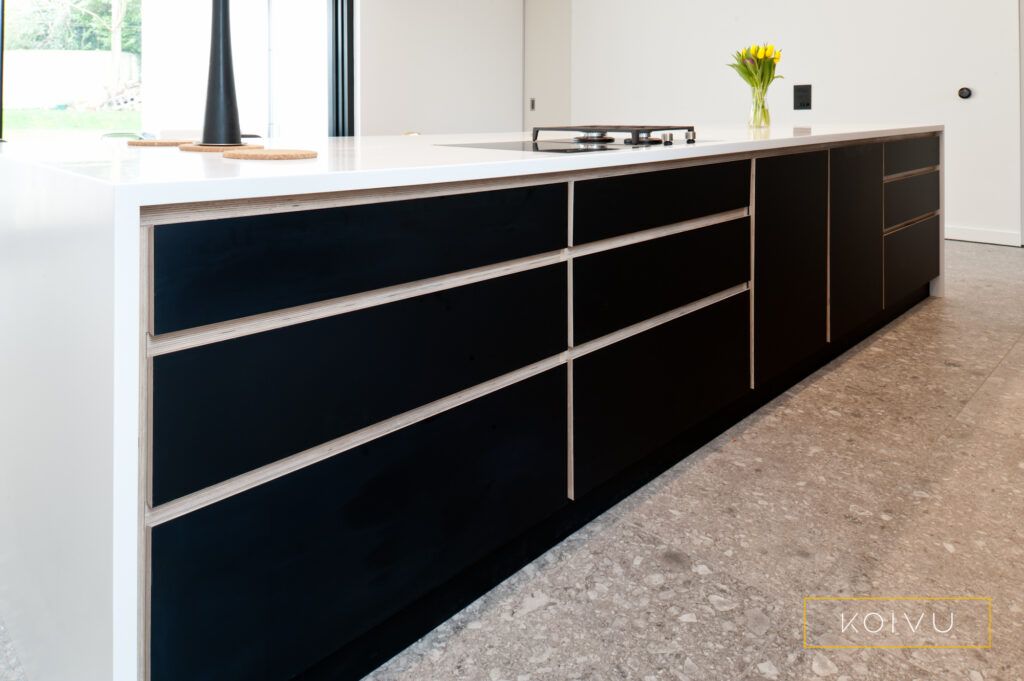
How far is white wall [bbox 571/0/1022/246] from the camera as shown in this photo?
5.54m

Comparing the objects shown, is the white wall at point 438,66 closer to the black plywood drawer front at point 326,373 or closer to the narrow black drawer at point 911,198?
the narrow black drawer at point 911,198

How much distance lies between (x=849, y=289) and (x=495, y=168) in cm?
213

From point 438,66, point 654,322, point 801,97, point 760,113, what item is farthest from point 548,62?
point 654,322

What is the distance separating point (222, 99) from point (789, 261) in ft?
5.80

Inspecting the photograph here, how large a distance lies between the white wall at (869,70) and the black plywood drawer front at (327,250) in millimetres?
4351

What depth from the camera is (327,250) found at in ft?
3.76

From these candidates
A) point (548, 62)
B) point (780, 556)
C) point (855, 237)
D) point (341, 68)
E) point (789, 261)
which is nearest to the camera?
point (780, 556)

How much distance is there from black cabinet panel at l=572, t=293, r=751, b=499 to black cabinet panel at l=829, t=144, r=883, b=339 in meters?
0.78

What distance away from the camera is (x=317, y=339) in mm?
1145

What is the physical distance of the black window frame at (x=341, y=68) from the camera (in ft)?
20.6

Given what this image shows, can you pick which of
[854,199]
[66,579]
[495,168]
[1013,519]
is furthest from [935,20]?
[66,579]

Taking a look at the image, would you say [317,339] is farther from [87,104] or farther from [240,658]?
[87,104]

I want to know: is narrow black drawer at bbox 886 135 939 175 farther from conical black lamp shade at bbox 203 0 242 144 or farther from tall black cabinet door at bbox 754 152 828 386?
conical black lamp shade at bbox 203 0 242 144

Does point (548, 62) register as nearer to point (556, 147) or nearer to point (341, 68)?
point (341, 68)
